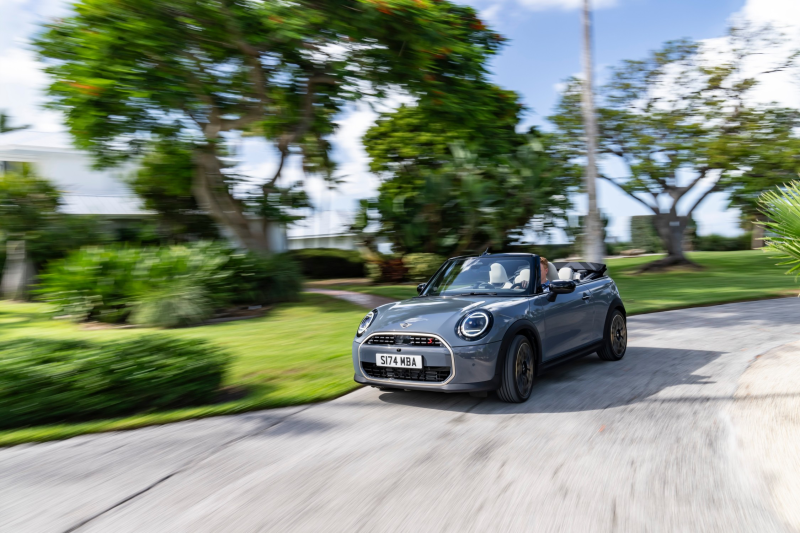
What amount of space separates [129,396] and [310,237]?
34.2m

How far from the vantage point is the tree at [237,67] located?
506 inches

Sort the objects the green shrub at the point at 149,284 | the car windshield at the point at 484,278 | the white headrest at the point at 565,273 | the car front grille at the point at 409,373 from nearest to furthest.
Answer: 1. the car front grille at the point at 409,373
2. the car windshield at the point at 484,278
3. the white headrest at the point at 565,273
4. the green shrub at the point at 149,284

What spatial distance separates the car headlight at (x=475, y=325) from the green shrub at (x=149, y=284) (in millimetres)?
8211

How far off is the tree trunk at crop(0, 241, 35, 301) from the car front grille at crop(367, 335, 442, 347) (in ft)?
55.6

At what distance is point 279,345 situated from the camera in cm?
970

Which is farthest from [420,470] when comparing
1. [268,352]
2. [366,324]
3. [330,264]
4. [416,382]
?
[330,264]

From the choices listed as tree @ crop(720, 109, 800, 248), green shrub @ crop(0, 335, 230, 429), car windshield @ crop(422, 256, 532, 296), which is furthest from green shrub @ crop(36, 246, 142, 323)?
tree @ crop(720, 109, 800, 248)

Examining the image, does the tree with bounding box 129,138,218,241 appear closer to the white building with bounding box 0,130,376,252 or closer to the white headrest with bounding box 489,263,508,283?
the white building with bounding box 0,130,376,252

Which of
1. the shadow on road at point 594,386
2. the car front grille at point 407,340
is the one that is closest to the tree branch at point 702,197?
the shadow on road at point 594,386

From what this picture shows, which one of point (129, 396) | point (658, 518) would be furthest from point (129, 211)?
point (658, 518)

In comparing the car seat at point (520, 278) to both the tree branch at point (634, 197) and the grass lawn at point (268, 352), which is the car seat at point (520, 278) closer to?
the grass lawn at point (268, 352)

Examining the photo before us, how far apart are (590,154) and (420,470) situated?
32.9ft

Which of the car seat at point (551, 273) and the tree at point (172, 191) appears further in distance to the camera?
the tree at point (172, 191)

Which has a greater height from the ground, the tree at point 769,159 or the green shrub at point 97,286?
the tree at point 769,159
